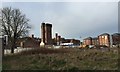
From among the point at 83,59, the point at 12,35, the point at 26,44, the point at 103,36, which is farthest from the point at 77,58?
the point at 103,36

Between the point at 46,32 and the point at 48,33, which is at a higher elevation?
the point at 46,32

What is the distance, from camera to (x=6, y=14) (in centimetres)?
5362

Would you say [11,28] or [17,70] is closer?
[17,70]

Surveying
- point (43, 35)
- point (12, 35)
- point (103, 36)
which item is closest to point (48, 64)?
point (12, 35)

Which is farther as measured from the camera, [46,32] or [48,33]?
[48,33]

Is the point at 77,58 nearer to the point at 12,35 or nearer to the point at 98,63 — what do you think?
the point at 98,63

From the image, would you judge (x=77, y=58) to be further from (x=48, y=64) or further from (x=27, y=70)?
(x=27, y=70)

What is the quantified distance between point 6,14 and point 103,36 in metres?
52.9

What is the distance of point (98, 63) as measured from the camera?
64.3 ft

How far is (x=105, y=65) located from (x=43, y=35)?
3972 centimetres

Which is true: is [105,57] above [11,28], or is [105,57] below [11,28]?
below

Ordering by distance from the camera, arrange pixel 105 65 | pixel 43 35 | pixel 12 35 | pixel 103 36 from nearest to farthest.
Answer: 1. pixel 105 65
2. pixel 12 35
3. pixel 43 35
4. pixel 103 36

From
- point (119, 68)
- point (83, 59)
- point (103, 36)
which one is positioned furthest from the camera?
point (103, 36)

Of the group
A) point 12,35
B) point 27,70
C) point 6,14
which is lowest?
point 27,70
